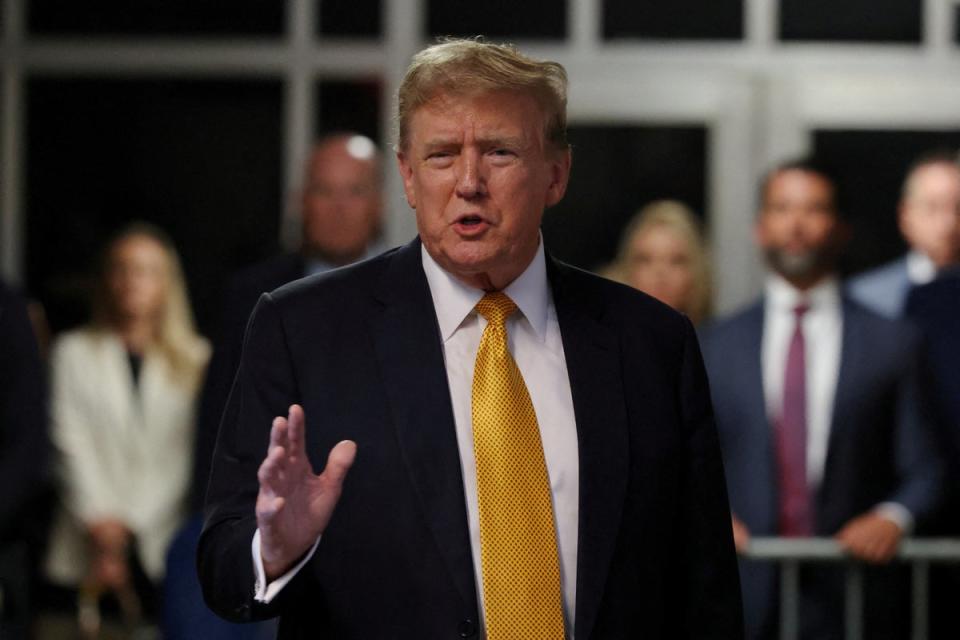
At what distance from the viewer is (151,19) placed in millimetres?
8109

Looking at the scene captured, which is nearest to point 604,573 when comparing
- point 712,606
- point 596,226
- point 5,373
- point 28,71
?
point 712,606

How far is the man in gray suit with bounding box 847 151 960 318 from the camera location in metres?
6.06

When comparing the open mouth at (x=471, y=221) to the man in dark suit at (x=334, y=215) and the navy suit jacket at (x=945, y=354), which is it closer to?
the man in dark suit at (x=334, y=215)

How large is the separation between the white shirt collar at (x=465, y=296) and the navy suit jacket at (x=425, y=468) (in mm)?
24

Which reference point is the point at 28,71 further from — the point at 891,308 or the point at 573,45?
the point at 891,308

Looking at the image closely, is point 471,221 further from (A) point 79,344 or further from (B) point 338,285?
(A) point 79,344

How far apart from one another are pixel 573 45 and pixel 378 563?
561 centimetres

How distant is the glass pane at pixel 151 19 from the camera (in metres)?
8.09

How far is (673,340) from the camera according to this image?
9.43ft

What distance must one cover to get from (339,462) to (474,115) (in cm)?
55

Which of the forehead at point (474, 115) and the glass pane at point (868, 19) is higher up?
the glass pane at point (868, 19)

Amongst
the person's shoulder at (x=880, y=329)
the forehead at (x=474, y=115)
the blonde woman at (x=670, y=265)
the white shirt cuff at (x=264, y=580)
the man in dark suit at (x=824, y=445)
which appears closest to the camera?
the white shirt cuff at (x=264, y=580)

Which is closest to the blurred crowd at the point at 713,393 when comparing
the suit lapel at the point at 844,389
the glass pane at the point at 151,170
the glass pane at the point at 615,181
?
the suit lapel at the point at 844,389

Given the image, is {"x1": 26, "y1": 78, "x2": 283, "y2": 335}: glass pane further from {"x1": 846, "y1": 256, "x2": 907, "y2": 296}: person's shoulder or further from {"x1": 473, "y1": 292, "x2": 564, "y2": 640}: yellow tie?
{"x1": 473, "y1": 292, "x2": 564, "y2": 640}: yellow tie
